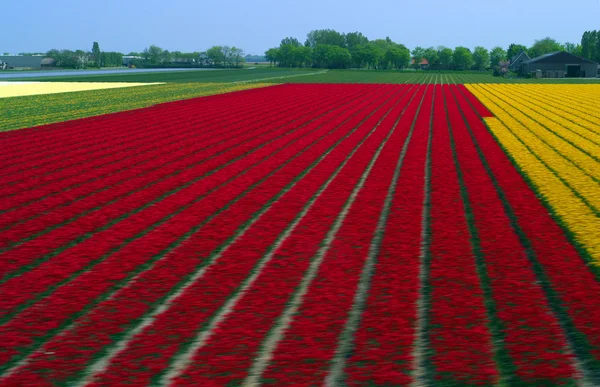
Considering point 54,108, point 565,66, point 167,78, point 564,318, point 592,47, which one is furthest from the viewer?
point 592,47

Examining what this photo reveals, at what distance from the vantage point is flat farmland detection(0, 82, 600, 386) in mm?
5363

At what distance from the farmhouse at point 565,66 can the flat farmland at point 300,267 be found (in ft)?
303

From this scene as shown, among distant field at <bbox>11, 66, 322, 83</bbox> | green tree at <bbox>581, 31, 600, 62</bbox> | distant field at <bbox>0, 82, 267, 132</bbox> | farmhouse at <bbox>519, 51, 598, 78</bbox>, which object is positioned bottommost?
distant field at <bbox>0, 82, 267, 132</bbox>

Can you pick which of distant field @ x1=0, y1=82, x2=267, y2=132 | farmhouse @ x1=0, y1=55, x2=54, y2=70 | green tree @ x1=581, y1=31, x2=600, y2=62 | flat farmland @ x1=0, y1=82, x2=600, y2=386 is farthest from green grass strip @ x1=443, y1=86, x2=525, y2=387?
farmhouse @ x1=0, y1=55, x2=54, y2=70

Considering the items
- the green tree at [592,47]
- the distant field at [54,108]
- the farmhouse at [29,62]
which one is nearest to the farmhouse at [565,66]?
the green tree at [592,47]

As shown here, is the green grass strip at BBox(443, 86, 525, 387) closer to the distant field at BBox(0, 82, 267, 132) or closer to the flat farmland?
the flat farmland

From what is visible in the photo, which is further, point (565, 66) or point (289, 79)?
point (565, 66)

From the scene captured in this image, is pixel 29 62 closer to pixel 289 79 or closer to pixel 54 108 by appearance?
pixel 289 79

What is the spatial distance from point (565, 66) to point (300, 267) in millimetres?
105492

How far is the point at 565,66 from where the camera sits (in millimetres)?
103062

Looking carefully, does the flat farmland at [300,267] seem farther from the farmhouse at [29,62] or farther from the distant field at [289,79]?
the farmhouse at [29,62]

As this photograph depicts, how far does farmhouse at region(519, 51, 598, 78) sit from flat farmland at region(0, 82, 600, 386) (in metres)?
92.4

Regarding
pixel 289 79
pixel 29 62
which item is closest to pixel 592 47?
pixel 289 79

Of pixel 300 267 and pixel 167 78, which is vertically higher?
pixel 167 78
